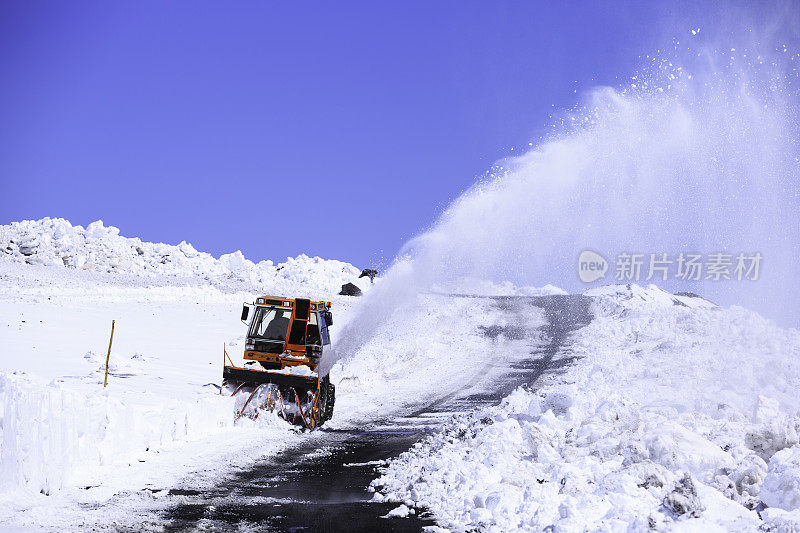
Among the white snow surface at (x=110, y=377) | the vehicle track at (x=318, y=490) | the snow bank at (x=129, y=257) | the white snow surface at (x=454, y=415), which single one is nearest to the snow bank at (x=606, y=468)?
the white snow surface at (x=454, y=415)

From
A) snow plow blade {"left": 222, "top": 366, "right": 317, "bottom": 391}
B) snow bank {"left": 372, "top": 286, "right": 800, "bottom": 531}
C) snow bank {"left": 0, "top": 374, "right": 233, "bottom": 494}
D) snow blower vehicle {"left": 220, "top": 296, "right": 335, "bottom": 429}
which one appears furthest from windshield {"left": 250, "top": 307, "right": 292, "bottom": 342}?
snow bank {"left": 372, "top": 286, "right": 800, "bottom": 531}

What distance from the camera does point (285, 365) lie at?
46.8 feet

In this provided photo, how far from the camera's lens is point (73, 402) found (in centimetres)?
819

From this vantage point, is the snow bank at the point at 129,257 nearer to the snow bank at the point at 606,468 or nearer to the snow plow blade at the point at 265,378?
the snow plow blade at the point at 265,378

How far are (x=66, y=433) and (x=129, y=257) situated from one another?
51132 millimetres

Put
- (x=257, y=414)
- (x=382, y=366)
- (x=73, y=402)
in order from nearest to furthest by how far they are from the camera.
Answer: (x=73, y=402), (x=257, y=414), (x=382, y=366)

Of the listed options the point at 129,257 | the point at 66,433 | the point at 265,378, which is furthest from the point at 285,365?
the point at 129,257

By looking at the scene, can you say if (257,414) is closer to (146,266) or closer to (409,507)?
(409,507)

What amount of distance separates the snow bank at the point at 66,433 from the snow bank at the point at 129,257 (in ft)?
142

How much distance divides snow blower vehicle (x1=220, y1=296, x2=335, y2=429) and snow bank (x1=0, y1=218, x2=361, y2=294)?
3922 cm

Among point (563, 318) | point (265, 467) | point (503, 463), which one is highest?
point (563, 318)

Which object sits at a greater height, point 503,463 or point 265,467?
point 503,463

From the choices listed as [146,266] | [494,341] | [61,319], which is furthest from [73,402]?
[146,266]

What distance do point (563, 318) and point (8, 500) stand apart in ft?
102
